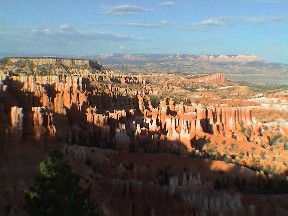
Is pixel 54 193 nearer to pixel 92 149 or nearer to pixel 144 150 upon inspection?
pixel 92 149

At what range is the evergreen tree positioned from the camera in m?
21.8

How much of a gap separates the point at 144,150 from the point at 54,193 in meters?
29.5

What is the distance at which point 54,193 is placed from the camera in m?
22.0

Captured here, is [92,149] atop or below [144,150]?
atop

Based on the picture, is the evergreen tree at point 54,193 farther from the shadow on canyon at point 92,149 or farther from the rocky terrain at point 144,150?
the shadow on canyon at point 92,149

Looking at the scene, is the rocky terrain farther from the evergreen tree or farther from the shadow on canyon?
the evergreen tree

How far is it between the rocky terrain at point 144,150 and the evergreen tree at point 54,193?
3.92 m

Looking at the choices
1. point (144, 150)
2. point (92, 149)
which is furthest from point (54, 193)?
point (144, 150)

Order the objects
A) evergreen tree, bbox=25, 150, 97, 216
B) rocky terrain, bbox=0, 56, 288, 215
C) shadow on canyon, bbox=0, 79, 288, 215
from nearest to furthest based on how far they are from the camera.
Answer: evergreen tree, bbox=25, 150, 97, 216, shadow on canyon, bbox=0, 79, 288, 215, rocky terrain, bbox=0, 56, 288, 215

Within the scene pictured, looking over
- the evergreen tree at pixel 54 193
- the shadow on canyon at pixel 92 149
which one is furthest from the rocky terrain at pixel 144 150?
the evergreen tree at pixel 54 193

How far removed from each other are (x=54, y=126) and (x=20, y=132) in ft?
14.8

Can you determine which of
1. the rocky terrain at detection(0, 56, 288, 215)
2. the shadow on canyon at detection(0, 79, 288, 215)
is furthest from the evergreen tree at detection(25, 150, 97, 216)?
the shadow on canyon at detection(0, 79, 288, 215)

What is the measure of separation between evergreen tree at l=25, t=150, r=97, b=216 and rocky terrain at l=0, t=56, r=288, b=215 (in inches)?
154

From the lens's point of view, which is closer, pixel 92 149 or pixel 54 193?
pixel 54 193
